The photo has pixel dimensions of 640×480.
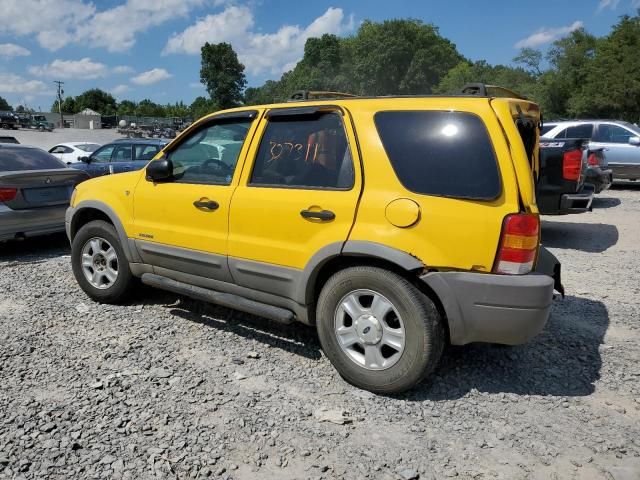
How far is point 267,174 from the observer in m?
3.66

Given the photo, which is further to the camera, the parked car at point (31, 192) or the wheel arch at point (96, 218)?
the parked car at point (31, 192)

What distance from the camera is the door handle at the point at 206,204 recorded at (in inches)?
150

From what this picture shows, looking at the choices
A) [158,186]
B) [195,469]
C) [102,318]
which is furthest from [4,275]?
[195,469]

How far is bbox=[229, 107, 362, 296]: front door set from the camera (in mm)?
3260

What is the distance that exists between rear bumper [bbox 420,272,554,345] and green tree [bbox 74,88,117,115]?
118501mm

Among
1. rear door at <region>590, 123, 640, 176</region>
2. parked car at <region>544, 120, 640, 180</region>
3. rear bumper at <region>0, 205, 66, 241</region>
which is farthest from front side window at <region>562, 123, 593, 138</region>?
rear bumper at <region>0, 205, 66, 241</region>

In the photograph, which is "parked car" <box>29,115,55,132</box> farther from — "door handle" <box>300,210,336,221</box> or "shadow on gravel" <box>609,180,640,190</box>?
"door handle" <box>300,210,336,221</box>

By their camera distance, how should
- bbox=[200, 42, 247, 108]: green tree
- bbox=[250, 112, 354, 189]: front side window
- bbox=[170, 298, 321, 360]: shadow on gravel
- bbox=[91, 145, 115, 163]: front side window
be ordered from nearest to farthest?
bbox=[250, 112, 354, 189]: front side window < bbox=[170, 298, 321, 360]: shadow on gravel < bbox=[91, 145, 115, 163]: front side window < bbox=[200, 42, 247, 108]: green tree

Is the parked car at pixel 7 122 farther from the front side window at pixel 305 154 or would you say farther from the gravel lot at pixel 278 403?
the front side window at pixel 305 154

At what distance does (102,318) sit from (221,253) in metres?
1.47

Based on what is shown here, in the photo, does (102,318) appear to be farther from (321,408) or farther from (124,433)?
(321,408)

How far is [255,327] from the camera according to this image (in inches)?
168

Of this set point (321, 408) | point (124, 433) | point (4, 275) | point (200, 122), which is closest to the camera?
point (124, 433)

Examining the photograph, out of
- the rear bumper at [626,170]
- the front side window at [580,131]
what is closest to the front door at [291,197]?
the front side window at [580,131]
